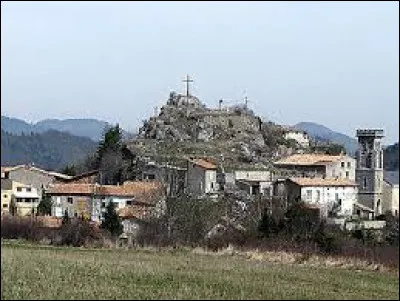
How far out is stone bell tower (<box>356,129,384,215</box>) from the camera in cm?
7231

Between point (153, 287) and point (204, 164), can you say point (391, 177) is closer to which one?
point (204, 164)

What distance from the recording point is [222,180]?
192 ft

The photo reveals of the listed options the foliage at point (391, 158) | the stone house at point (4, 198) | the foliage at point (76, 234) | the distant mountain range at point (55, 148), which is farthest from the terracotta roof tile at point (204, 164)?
the stone house at point (4, 198)

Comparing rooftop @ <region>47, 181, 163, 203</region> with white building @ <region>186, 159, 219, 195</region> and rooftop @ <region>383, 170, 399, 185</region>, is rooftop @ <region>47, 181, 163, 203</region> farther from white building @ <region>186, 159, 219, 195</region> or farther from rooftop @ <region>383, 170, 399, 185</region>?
rooftop @ <region>383, 170, 399, 185</region>

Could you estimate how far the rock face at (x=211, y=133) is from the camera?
67.9 meters

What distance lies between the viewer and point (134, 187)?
47281 mm

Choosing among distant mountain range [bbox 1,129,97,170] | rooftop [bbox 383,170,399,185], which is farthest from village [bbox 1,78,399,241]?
distant mountain range [bbox 1,129,97,170]

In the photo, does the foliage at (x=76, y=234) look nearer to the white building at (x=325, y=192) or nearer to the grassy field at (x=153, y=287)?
the grassy field at (x=153, y=287)

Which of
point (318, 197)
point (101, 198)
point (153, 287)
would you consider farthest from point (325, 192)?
point (153, 287)

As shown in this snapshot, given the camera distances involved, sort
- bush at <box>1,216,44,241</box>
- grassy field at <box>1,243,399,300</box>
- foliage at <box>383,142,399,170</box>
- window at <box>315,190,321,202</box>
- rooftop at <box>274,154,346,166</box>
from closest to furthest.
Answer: bush at <box>1,216,44,241</box>, grassy field at <box>1,243,399,300</box>, window at <box>315,190,321,202</box>, rooftop at <box>274,154,346,166</box>, foliage at <box>383,142,399,170</box>

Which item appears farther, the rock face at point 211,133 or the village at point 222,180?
the rock face at point 211,133

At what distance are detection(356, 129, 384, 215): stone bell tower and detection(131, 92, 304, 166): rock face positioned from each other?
7046 mm

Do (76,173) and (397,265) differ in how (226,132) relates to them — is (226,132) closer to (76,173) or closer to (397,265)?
(76,173)

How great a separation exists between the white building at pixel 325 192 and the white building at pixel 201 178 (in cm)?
519
